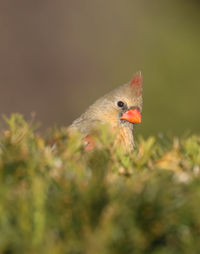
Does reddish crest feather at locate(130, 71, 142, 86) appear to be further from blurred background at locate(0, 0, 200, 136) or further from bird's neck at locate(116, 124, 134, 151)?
blurred background at locate(0, 0, 200, 136)

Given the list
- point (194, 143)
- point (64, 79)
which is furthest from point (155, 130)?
point (194, 143)

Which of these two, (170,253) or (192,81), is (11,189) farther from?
(192,81)

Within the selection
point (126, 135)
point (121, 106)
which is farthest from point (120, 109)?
point (126, 135)

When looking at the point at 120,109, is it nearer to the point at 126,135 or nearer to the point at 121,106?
the point at 121,106

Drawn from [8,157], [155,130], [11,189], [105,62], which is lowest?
[11,189]

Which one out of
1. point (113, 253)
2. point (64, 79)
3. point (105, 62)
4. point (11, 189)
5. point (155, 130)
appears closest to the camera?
point (113, 253)

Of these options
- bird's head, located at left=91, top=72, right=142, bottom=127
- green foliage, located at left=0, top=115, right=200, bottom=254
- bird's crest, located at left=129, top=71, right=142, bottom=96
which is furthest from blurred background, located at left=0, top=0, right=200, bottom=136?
green foliage, located at left=0, top=115, right=200, bottom=254
